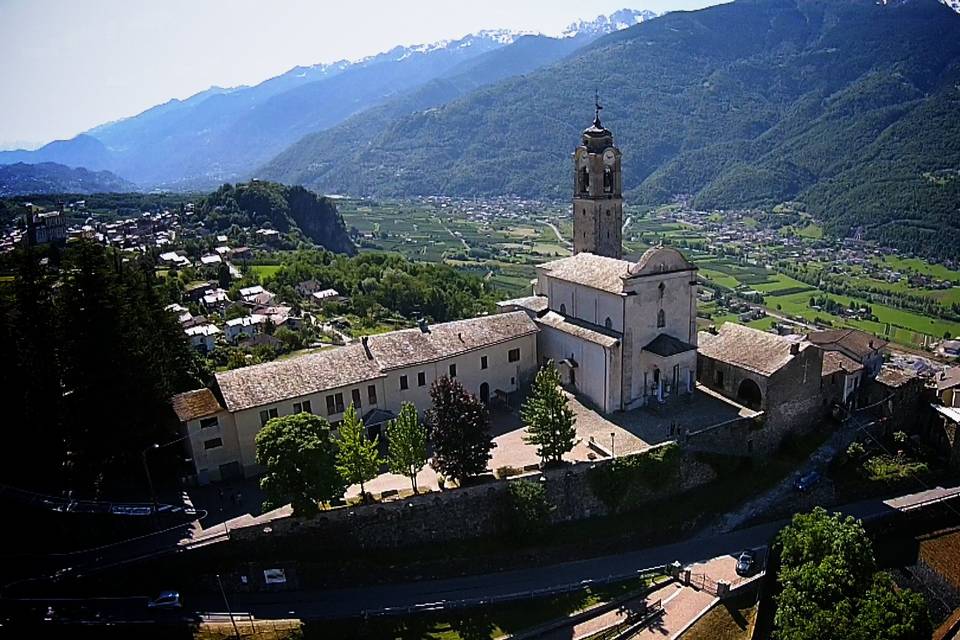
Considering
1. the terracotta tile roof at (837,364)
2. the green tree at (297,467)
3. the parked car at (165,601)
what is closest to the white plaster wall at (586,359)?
the terracotta tile roof at (837,364)

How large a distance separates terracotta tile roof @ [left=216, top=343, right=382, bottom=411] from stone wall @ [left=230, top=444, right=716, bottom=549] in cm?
843

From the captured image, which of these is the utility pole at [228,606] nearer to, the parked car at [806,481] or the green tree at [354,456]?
the green tree at [354,456]

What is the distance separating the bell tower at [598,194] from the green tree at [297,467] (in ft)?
104

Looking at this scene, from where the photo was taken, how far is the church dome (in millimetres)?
44469

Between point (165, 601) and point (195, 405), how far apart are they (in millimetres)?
11251

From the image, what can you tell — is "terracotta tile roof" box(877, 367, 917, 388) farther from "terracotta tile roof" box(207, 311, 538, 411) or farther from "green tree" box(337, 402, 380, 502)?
"green tree" box(337, 402, 380, 502)

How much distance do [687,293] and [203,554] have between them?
3318 centimetres

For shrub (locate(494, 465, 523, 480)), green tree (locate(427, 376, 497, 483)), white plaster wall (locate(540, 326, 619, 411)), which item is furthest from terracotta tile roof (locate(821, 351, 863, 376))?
green tree (locate(427, 376, 497, 483))

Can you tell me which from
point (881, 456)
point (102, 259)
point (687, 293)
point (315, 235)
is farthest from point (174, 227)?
point (881, 456)

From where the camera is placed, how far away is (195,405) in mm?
38406

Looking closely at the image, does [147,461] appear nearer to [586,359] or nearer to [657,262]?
[586,359]

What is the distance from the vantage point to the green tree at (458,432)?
35.7 meters

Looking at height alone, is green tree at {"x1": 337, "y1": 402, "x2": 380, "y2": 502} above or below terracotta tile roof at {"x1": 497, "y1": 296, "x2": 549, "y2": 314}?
below

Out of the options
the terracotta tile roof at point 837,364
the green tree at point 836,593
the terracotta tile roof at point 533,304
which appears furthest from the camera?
the terracotta tile roof at point 533,304
